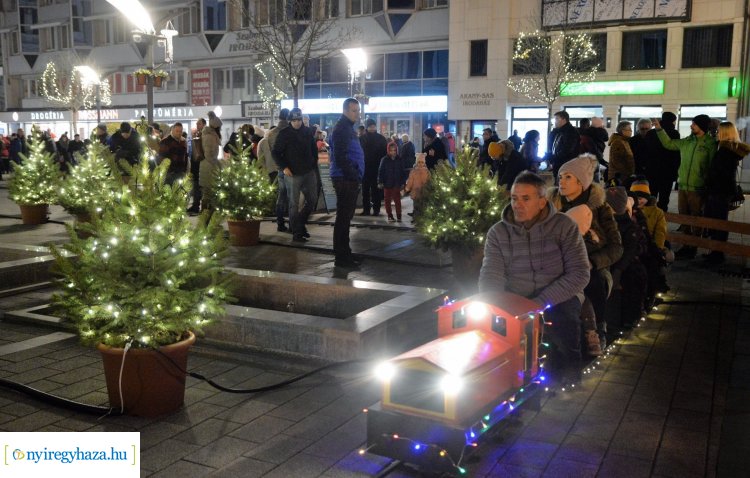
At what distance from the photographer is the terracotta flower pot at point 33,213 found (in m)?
14.4

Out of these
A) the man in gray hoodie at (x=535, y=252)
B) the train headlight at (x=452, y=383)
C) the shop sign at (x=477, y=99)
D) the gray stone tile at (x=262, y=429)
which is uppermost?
the shop sign at (x=477, y=99)

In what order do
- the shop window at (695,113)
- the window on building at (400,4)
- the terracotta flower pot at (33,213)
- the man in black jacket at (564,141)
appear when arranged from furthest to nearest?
1. the window on building at (400,4)
2. the shop window at (695,113)
3. the terracotta flower pot at (33,213)
4. the man in black jacket at (564,141)

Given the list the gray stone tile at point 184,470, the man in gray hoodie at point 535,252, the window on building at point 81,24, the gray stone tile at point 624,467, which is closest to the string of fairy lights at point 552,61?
the man in gray hoodie at point 535,252

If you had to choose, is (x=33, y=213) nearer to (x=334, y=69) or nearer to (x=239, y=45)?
(x=334, y=69)

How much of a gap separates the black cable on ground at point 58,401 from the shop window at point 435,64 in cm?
3552

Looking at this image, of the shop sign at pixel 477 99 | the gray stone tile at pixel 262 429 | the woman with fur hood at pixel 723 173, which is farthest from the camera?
the shop sign at pixel 477 99

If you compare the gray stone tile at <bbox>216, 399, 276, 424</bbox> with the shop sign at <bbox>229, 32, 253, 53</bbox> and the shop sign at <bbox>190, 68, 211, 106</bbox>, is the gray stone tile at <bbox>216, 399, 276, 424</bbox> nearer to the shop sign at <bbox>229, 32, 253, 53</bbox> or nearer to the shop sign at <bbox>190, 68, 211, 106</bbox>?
the shop sign at <bbox>229, 32, 253, 53</bbox>

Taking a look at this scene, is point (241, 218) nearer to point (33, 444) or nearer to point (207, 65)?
point (33, 444)

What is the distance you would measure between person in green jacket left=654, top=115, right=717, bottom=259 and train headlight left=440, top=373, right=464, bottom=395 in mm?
8480

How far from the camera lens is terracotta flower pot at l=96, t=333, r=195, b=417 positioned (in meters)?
4.80

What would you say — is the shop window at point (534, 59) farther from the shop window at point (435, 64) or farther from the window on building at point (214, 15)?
the window on building at point (214, 15)

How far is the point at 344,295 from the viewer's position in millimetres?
7430

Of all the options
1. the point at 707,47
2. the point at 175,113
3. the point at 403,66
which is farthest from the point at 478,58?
the point at 175,113

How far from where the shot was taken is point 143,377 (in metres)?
4.81
